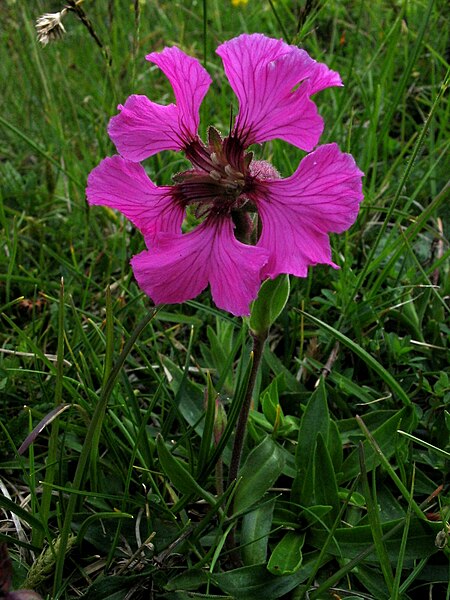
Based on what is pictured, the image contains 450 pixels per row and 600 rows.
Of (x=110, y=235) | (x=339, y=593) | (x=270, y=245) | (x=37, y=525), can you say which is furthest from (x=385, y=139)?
(x=37, y=525)

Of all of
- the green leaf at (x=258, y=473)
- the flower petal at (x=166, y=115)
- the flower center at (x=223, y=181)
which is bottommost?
the green leaf at (x=258, y=473)

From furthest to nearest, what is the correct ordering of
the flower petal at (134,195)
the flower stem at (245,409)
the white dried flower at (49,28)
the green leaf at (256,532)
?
the white dried flower at (49,28) → the green leaf at (256,532) → the flower stem at (245,409) → the flower petal at (134,195)

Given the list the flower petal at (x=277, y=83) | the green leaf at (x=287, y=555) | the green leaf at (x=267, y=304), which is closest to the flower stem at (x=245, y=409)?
the green leaf at (x=267, y=304)

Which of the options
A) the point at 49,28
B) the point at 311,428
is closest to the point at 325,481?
the point at 311,428

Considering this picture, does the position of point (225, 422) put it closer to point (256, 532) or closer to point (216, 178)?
point (256, 532)

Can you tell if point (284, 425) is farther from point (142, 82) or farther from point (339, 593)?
point (142, 82)

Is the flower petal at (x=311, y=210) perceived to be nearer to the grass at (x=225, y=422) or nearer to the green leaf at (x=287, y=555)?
the grass at (x=225, y=422)

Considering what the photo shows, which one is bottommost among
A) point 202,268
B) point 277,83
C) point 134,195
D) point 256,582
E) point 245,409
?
point 256,582
